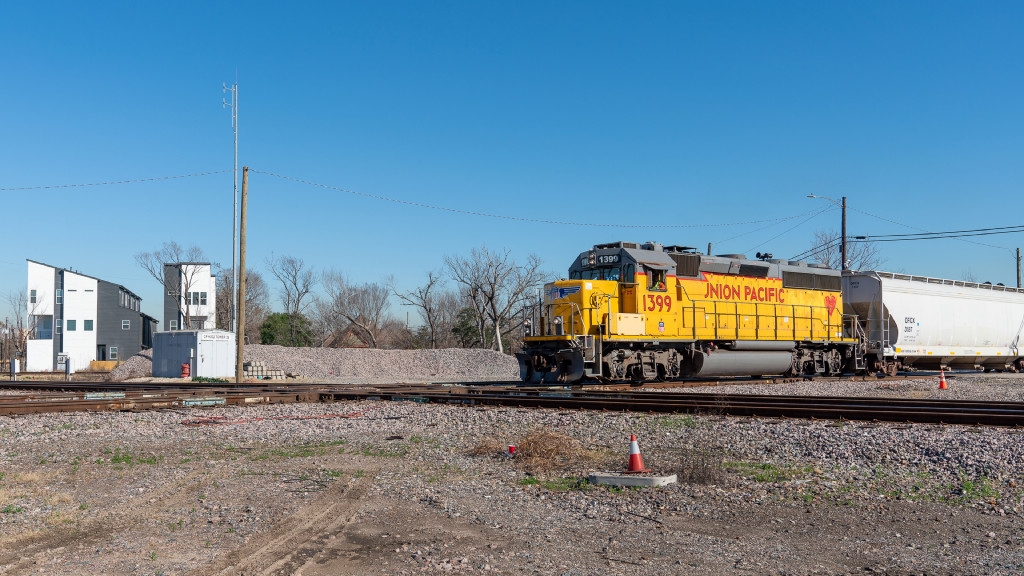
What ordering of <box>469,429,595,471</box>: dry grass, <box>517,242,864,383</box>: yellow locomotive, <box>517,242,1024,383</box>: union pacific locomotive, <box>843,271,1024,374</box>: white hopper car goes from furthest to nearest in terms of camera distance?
<box>843,271,1024,374</box>: white hopper car < <box>517,242,1024,383</box>: union pacific locomotive < <box>517,242,864,383</box>: yellow locomotive < <box>469,429,595,471</box>: dry grass

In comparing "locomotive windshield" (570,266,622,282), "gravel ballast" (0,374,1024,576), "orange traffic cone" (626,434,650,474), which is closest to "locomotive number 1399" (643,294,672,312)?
"locomotive windshield" (570,266,622,282)

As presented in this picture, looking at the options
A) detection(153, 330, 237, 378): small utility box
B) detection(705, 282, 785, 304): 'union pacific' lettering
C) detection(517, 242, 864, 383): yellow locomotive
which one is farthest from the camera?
detection(153, 330, 237, 378): small utility box

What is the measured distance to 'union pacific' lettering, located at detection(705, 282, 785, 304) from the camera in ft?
75.4

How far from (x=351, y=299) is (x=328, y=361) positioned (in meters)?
37.5

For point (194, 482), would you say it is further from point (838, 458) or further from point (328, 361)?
point (328, 361)

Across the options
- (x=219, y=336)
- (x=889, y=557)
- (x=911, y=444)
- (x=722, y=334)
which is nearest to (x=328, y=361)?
(x=219, y=336)

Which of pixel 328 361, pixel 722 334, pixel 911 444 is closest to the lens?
pixel 911 444

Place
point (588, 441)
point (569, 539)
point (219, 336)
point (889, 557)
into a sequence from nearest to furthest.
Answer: point (889, 557) < point (569, 539) < point (588, 441) < point (219, 336)

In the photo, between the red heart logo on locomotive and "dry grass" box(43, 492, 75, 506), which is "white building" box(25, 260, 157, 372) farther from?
"dry grass" box(43, 492, 75, 506)

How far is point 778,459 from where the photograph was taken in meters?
8.87

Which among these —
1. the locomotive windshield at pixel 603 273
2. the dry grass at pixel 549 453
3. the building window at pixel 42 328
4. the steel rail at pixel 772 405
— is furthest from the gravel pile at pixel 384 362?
the dry grass at pixel 549 453

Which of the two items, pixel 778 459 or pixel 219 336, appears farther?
pixel 219 336

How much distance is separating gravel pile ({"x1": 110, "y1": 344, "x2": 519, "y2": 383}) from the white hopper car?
15.9 meters

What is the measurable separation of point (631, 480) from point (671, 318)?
1489 cm
